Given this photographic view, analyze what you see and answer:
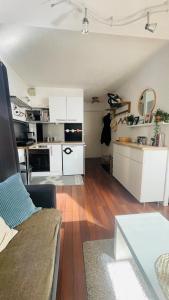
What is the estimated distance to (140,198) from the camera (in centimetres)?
244

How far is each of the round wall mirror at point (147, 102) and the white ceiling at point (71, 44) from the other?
56 centimetres

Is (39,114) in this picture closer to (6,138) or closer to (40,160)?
(40,160)

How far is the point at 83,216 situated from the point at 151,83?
2.49m

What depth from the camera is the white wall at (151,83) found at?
242cm

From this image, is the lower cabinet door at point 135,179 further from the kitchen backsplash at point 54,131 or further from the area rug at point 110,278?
the kitchen backsplash at point 54,131

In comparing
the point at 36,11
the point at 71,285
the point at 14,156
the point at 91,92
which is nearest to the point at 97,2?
the point at 36,11

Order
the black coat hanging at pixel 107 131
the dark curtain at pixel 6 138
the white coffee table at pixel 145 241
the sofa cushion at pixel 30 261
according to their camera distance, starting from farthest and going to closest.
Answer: the black coat hanging at pixel 107 131 → the dark curtain at pixel 6 138 → the white coffee table at pixel 145 241 → the sofa cushion at pixel 30 261

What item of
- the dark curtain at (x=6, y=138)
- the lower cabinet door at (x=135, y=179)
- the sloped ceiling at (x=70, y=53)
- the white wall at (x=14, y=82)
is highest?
the sloped ceiling at (x=70, y=53)

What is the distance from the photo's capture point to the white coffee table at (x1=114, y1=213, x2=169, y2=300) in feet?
2.91

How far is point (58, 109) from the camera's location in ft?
13.1

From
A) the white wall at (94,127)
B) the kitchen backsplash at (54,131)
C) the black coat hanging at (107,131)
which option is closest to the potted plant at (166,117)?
the kitchen backsplash at (54,131)

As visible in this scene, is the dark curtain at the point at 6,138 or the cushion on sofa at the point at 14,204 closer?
the cushion on sofa at the point at 14,204

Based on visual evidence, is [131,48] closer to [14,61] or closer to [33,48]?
[33,48]

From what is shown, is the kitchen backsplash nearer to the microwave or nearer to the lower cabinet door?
the microwave
